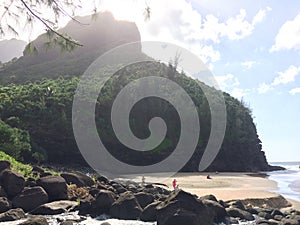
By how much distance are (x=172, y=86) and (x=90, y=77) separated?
15.7 metres

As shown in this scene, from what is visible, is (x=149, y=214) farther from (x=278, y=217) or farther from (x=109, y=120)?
(x=109, y=120)

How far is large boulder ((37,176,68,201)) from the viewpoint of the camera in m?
15.1

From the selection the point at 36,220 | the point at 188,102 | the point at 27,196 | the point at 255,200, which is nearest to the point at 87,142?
the point at 188,102

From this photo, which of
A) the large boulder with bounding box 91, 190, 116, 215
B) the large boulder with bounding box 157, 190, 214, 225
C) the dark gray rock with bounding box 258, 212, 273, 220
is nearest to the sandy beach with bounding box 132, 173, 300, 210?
the dark gray rock with bounding box 258, 212, 273, 220

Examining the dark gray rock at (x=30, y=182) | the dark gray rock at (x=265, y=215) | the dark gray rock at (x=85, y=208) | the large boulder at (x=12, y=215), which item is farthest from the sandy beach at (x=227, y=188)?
the large boulder at (x=12, y=215)

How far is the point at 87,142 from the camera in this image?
47469mm

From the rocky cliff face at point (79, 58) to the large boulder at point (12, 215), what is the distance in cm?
7336

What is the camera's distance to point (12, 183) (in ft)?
48.9

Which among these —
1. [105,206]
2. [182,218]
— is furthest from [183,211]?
[105,206]

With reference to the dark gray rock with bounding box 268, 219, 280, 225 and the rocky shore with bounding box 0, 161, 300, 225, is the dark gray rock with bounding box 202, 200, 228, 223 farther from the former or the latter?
the dark gray rock with bounding box 268, 219, 280, 225

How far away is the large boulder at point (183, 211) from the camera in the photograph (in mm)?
12062

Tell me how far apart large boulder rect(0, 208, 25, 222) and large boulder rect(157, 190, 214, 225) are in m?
4.86

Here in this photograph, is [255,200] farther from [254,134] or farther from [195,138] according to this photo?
[254,134]

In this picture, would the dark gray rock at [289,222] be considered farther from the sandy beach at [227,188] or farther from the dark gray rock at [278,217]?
the sandy beach at [227,188]
